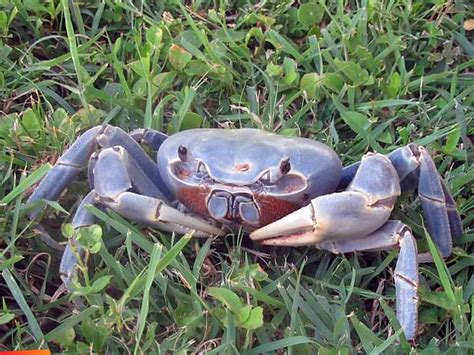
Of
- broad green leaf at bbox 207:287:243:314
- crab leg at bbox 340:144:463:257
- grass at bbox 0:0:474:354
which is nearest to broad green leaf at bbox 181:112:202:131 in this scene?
grass at bbox 0:0:474:354

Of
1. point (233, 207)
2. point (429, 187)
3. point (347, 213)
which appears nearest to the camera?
point (347, 213)

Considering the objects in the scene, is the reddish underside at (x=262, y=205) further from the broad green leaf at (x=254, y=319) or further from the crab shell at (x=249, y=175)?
the broad green leaf at (x=254, y=319)

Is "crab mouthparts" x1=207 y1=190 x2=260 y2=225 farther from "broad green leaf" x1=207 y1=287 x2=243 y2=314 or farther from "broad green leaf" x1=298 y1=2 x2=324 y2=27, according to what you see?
"broad green leaf" x1=298 y1=2 x2=324 y2=27

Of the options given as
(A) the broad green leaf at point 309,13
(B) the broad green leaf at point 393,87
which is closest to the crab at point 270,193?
(B) the broad green leaf at point 393,87

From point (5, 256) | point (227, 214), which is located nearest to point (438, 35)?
point (227, 214)

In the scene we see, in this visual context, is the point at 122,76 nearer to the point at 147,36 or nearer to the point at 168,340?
the point at 147,36

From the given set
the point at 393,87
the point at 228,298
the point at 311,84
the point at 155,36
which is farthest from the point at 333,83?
the point at 228,298

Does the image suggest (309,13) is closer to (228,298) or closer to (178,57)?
(178,57)
